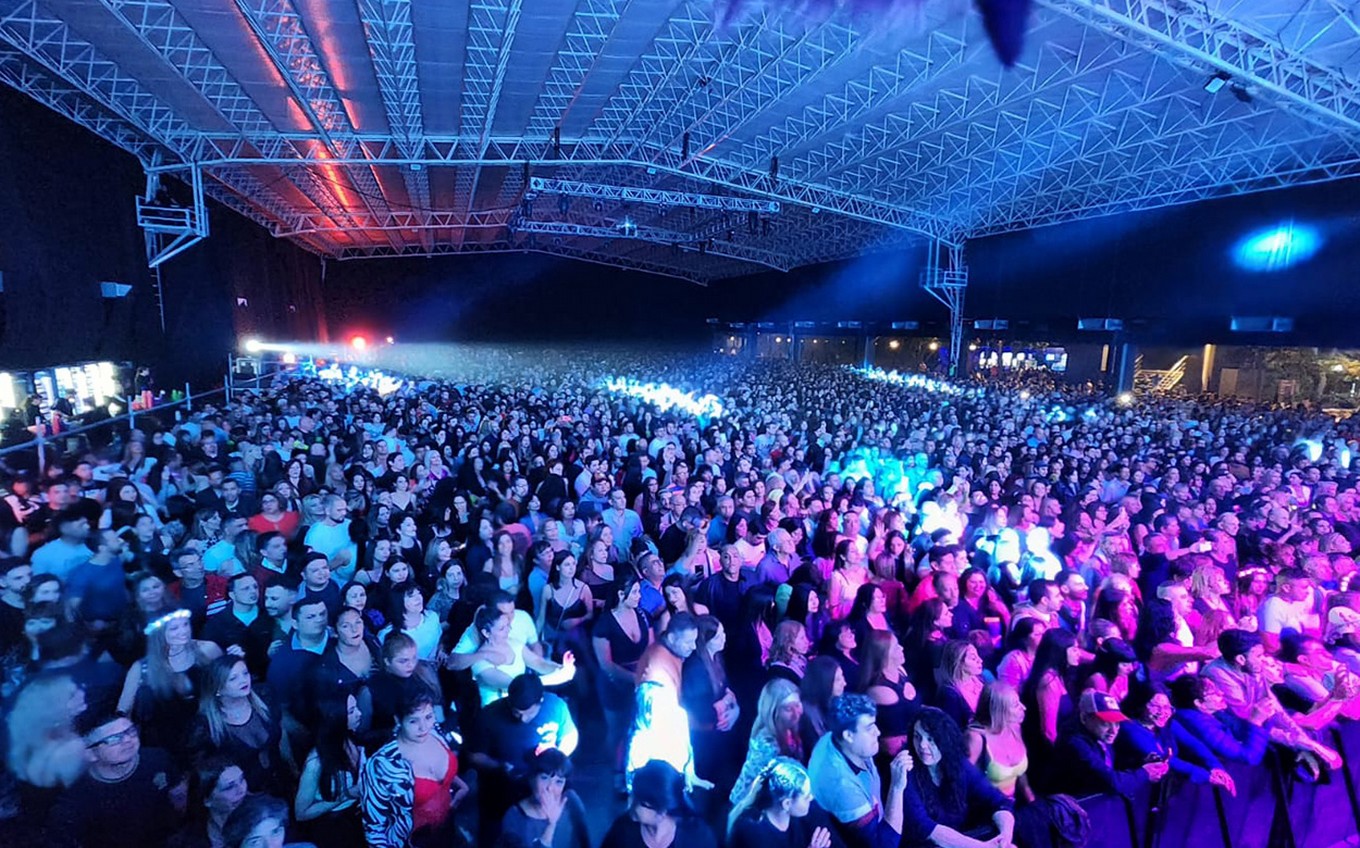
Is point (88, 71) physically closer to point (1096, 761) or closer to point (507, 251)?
point (1096, 761)

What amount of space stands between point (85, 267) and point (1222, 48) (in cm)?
1670

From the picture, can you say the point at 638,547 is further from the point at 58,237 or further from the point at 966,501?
the point at 58,237

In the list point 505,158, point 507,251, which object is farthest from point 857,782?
point 507,251

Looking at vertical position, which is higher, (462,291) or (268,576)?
(462,291)

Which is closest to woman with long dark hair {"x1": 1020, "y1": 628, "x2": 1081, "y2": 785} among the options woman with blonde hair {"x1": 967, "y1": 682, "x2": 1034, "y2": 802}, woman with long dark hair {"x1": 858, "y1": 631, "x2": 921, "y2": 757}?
woman with blonde hair {"x1": 967, "y1": 682, "x2": 1034, "y2": 802}

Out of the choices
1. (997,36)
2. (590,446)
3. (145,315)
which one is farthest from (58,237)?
(997,36)

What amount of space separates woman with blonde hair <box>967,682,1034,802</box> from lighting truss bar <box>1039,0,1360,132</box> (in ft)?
26.7

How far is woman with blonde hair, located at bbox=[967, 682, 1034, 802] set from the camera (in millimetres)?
2719

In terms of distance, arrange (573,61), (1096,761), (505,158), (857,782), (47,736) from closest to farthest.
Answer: (47,736)
(857,782)
(1096,761)
(573,61)
(505,158)

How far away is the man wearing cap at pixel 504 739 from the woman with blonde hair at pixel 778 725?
73 centimetres

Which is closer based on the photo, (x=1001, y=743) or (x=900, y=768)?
(x=900, y=768)

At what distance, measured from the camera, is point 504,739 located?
8.09 feet

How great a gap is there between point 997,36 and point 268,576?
3.97 metres

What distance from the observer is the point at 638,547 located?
15.7 ft
